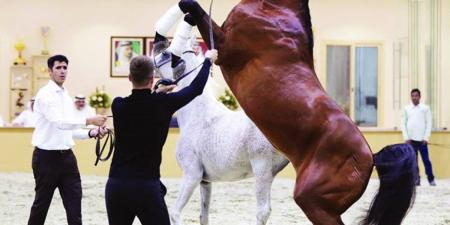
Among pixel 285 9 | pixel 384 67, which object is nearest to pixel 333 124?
pixel 285 9

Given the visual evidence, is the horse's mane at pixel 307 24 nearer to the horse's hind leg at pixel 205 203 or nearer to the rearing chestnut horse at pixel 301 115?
the rearing chestnut horse at pixel 301 115

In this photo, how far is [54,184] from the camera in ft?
18.2

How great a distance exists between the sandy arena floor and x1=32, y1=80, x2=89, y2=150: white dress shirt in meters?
2.11

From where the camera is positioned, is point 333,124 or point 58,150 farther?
point 58,150

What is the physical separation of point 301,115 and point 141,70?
834mm

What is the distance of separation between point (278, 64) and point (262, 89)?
0.16m

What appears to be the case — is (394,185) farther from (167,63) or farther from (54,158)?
(54,158)

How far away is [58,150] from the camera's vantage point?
5.61 metres

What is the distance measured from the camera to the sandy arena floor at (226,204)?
7902 millimetres

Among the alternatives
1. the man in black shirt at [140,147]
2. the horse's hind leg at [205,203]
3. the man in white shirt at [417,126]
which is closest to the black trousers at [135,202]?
the man in black shirt at [140,147]

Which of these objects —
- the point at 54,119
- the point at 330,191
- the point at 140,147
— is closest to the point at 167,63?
the point at 54,119

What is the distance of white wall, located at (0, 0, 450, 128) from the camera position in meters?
16.5

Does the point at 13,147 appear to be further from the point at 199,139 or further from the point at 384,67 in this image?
the point at 384,67

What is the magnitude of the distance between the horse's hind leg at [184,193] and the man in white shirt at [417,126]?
6882 mm
